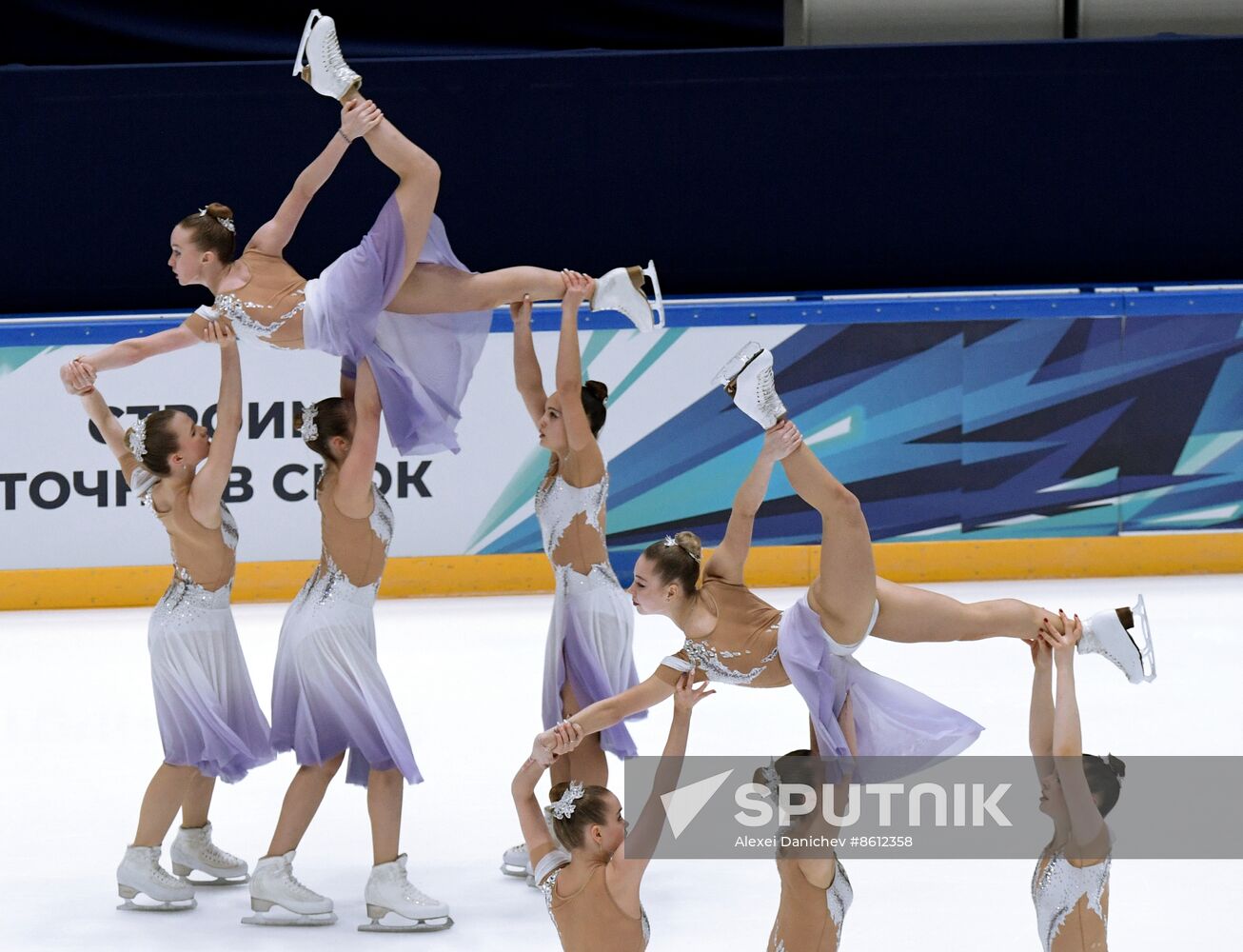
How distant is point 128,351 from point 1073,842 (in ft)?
8.69

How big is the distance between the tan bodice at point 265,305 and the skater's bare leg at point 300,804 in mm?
1138

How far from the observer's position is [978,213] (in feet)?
27.7

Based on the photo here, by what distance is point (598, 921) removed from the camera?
144 inches

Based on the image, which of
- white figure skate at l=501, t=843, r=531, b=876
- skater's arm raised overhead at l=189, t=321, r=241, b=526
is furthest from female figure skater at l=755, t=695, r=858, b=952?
skater's arm raised overhead at l=189, t=321, r=241, b=526

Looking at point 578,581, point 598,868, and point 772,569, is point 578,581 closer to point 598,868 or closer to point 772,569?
point 598,868

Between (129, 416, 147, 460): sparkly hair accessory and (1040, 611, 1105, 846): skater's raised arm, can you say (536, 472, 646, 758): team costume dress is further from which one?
(1040, 611, 1105, 846): skater's raised arm

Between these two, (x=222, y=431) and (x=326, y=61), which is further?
(x=222, y=431)

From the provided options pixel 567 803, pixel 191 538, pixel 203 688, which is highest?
pixel 191 538

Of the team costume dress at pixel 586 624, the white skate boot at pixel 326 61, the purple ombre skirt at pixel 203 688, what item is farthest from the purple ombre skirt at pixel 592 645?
the white skate boot at pixel 326 61

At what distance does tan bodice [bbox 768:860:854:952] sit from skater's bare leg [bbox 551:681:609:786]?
976mm

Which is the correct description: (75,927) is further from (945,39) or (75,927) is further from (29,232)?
(945,39)

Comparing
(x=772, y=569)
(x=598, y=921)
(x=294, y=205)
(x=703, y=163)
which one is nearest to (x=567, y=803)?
(x=598, y=921)

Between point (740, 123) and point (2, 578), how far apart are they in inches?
158

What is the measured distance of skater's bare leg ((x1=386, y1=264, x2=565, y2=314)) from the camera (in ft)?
15.3
